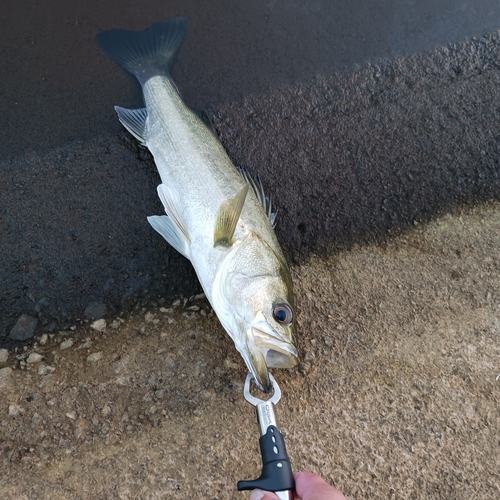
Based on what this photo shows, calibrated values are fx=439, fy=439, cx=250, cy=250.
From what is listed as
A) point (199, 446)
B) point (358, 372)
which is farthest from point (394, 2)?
point (199, 446)

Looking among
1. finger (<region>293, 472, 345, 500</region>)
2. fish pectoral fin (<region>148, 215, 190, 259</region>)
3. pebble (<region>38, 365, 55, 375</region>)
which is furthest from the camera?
fish pectoral fin (<region>148, 215, 190, 259</region>)

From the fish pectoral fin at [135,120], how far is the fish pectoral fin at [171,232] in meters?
0.69

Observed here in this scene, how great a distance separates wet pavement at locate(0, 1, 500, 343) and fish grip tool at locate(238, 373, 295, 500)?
123 cm

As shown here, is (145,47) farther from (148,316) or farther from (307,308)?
(307,308)

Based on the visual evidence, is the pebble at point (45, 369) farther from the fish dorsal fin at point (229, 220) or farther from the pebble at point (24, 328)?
the fish dorsal fin at point (229, 220)

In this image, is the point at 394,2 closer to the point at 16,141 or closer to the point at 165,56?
the point at 165,56

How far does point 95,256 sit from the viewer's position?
3.07 meters

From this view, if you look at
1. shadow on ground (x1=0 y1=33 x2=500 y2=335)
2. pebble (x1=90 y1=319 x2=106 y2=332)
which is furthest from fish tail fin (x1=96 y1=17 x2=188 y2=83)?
pebble (x1=90 y1=319 x2=106 y2=332)

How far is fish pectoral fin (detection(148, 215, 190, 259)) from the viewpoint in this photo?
2883 mm

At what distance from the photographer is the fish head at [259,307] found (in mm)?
2381

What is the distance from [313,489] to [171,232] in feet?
5.79

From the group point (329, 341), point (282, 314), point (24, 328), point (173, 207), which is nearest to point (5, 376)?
point (24, 328)

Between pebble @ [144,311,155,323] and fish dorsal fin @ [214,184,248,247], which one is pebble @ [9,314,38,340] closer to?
pebble @ [144,311,155,323]

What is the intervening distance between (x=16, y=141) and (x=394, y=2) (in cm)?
346
